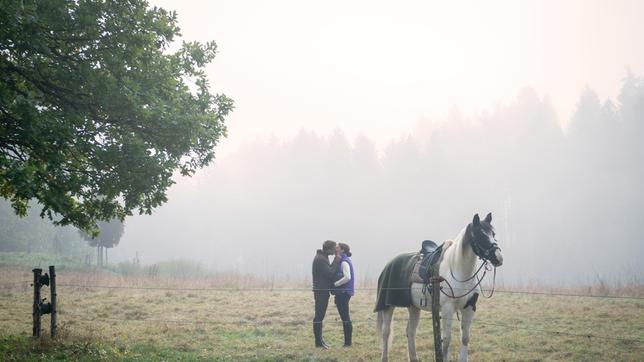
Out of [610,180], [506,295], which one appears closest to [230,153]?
[610,180]

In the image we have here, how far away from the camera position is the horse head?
29.3ft

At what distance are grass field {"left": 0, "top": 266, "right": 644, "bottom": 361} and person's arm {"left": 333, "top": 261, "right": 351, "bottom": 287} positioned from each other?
1.70 m

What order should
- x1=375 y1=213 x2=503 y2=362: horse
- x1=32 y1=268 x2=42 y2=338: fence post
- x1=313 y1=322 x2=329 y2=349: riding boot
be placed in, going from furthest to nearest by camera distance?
x1=313 y1=322 x2=329 y2=349: riding boot, x1=32 y1=268 x2=42 y2=338: fence post, x1=375 y1=213 x2=503 y2=362: horse

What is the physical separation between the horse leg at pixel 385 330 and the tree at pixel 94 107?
593 centimetres

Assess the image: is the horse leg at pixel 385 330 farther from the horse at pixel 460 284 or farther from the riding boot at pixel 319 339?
the riding boot at pixel 319 339

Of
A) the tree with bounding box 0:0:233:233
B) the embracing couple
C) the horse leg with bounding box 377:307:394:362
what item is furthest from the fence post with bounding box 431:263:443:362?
the tree with bounding box 0:0:233:233

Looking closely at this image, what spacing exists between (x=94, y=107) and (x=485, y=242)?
8.94 metres

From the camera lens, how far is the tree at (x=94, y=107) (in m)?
9.10

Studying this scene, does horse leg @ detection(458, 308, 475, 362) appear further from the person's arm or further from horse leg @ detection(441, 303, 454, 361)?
the person's arm

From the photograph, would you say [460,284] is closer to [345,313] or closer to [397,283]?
[397,283]

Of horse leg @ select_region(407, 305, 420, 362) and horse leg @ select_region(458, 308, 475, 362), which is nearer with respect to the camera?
horse leg @ select_region(458, 308, 475, 362)

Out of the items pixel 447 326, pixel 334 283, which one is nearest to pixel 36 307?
pixel 334 283

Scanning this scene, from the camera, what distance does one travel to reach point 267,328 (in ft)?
49.9

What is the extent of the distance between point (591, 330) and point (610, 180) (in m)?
68.8
